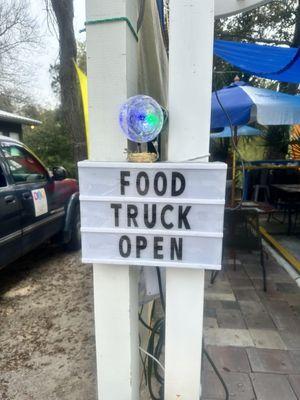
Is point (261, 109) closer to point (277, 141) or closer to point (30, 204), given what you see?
point (30, 204)

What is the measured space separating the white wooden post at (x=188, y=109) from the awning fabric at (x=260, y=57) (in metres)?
2.72

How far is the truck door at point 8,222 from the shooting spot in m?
3.11

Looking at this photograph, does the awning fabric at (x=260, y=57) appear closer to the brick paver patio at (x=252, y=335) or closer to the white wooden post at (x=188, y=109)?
the brick paver patio at (x=252, y=335)

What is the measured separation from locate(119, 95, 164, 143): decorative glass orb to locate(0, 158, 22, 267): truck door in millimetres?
2401

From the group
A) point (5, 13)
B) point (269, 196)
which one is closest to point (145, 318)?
point (269, 196)

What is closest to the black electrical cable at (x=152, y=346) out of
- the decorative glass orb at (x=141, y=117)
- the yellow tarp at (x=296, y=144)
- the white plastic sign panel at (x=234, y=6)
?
the decorative glass orb at (x=141, y=117)

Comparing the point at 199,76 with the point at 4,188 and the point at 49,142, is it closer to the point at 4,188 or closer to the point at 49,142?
the point at 4,188

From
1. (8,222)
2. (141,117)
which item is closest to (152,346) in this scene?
(141,117)

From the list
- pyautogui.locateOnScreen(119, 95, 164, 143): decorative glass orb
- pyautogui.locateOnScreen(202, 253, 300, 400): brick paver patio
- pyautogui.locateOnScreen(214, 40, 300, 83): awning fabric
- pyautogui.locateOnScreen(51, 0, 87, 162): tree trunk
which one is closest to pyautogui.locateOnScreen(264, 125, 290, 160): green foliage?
pyautogui.locateOnScreen(214, 40, 300, 83): awning fabric

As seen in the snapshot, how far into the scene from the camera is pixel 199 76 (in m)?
1.19

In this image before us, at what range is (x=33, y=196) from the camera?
3707mm

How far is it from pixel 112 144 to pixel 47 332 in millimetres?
2149

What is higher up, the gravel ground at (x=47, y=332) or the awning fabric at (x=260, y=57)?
the awning fabric at (x=260, y=57)

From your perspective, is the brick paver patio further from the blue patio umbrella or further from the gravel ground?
the blue patio umbrella
